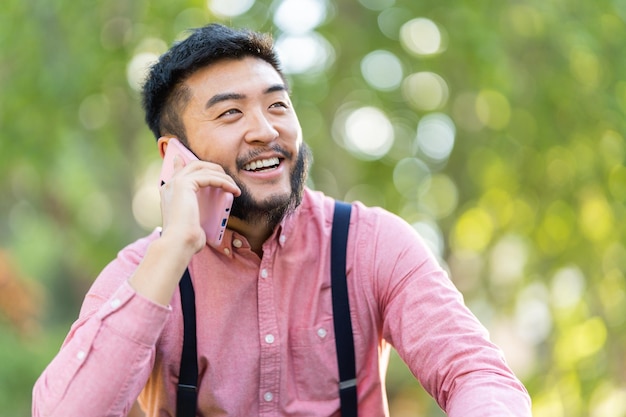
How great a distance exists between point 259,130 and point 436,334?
77 cm

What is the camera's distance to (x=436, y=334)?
7.50 ft

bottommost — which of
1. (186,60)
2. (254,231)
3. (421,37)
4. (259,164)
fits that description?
(254,231)

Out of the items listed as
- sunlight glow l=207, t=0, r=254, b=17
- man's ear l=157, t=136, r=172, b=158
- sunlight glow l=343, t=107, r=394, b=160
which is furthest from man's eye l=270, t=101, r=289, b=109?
sunlight glow l=343, t=107, r=394, b=160

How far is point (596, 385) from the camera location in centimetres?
760

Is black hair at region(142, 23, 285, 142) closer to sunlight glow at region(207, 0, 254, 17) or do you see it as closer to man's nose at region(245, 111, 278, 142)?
man's nose at region(245, 111, 278, 142)

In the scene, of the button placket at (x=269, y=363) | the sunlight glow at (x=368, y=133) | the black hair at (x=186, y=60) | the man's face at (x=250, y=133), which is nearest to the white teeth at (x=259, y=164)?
the man's face at (x=250, y=133)

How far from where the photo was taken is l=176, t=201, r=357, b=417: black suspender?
7.75ft

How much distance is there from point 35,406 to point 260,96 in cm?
106

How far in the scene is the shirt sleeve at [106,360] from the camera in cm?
206

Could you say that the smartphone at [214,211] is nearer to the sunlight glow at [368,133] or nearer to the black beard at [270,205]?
the black beard at [270,205]

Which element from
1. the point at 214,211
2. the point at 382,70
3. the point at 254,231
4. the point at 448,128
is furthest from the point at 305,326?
the point at 448,128

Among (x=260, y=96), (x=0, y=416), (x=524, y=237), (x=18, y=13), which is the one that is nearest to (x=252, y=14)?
(x=18, y=13)

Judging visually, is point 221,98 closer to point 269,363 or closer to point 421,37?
point 269,363

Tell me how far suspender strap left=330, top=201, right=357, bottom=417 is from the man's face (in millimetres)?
218
